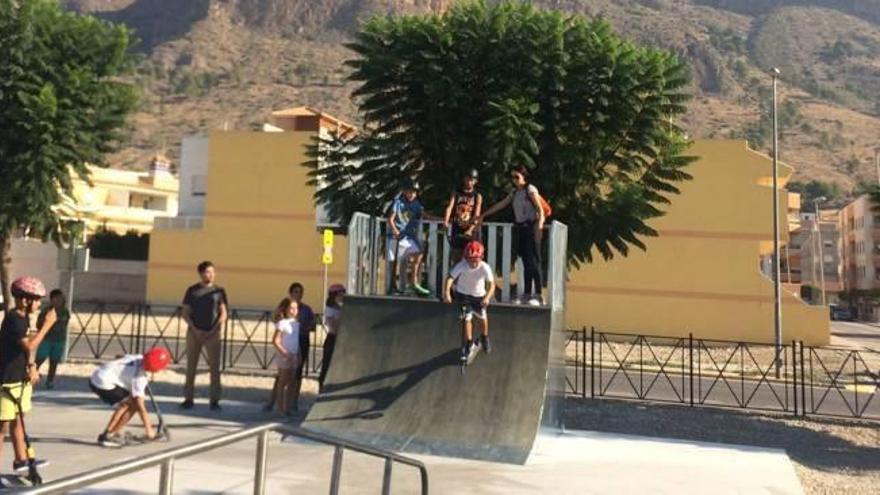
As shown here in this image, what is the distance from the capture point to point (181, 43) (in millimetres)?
153250

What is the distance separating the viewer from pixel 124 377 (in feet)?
26.1

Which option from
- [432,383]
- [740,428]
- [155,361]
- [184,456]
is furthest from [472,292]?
[184,456]

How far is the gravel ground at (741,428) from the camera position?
9.31m

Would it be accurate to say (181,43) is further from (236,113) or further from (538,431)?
(538,431)

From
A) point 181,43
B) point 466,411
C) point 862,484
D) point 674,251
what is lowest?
point 862,484

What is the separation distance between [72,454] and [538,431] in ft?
16.8

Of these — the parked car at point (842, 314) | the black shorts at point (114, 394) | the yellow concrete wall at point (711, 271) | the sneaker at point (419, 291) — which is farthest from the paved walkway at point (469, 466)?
the parked car at point (842, 314)

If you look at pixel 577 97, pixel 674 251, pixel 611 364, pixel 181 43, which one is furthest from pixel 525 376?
pixel 181 43

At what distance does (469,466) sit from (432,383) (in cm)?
147

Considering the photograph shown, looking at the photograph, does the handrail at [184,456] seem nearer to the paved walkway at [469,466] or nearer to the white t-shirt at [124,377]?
the paved walkway at [469,466]

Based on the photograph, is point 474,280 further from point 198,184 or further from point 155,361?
point 198,184

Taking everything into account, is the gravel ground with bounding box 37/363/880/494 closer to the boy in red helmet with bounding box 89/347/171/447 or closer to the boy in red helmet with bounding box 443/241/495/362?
the boy in red helmet with bounding box 443/241/495/362

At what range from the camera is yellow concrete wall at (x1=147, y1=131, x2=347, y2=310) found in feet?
125

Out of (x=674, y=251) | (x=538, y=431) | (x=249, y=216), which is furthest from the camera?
(x=249, y=216)
